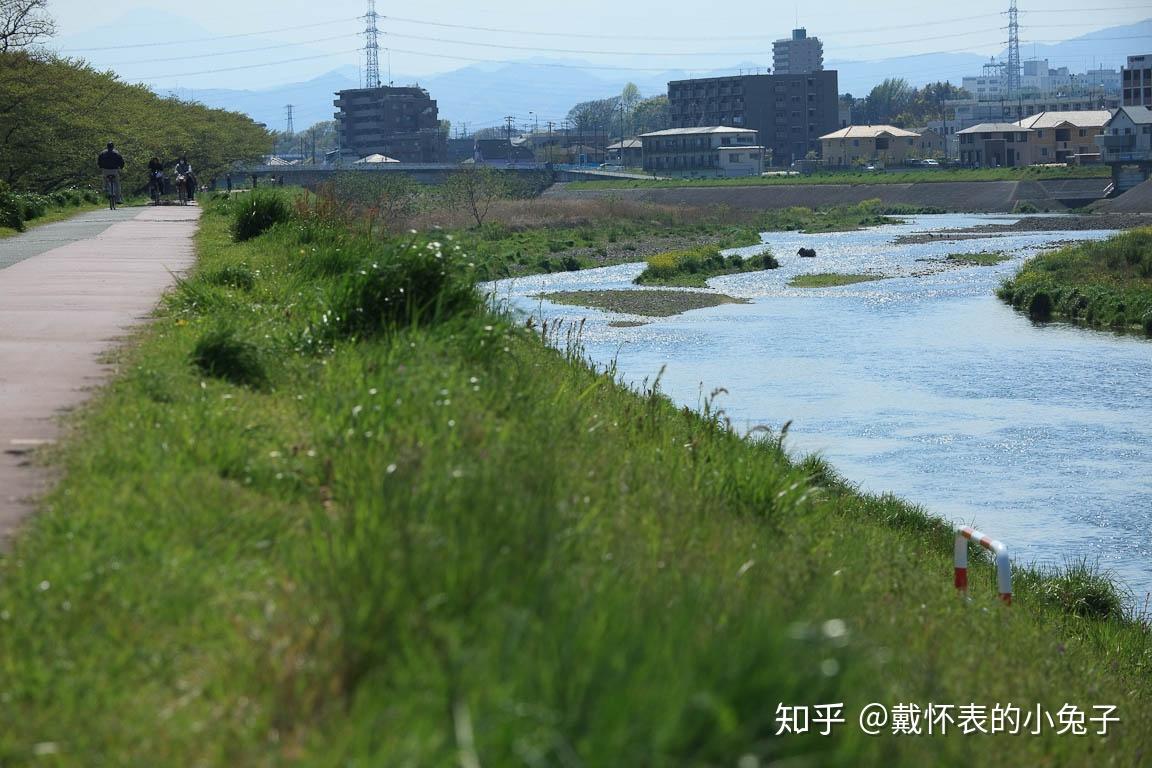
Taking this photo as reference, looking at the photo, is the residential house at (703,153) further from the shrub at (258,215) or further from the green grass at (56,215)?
the shrub at (258,215)

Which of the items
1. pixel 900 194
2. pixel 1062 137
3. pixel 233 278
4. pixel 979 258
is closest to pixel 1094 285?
pixel 979 258

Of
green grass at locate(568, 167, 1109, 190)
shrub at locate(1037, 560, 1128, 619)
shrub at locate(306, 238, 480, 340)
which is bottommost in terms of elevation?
shrub at locate(1037, 560, 1128, 619)

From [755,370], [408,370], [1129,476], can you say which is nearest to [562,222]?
[755,370]

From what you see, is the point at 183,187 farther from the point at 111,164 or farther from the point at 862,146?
the point at 862,146

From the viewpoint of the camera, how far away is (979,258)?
66562mm

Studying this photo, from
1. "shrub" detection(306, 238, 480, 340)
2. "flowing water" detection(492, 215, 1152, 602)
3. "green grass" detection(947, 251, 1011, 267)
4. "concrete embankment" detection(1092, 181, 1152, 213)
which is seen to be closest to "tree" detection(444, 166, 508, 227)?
"green grass" detection(947, 251, 1011, 267)

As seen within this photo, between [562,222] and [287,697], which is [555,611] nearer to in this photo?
[287,697]

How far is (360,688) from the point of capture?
4.12 meters

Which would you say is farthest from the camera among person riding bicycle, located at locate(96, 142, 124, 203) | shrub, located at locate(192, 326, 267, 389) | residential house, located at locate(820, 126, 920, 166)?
residential house, located at locate(820, 126, 920, 166)

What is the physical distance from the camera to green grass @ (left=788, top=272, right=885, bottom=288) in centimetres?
5788

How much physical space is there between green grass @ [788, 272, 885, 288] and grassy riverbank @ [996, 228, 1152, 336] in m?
6.92

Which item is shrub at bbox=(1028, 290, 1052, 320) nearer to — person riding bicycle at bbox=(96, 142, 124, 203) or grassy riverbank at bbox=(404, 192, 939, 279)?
grassy riverbank at bbox=(404, 192, 939, 279)

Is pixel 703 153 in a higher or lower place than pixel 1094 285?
higher

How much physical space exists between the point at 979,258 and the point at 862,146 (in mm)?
104931
